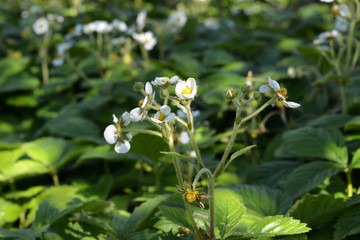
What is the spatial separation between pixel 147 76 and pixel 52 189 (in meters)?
1.24

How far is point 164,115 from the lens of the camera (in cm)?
109

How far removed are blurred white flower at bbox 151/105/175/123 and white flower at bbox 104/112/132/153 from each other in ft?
0.29

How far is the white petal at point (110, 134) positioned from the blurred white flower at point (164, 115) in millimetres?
129

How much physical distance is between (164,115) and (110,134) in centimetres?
16

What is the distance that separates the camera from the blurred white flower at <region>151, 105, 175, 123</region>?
1061 millimetres

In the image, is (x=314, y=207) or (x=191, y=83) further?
(x=314, y=207)

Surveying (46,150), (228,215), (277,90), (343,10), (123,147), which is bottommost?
(46,150)

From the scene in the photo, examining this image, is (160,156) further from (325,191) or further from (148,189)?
(325,191)

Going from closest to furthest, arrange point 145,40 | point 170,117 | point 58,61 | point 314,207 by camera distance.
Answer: point 170,117, point 314,207, point 145,40, point 58,61

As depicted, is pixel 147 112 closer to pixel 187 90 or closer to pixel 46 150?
pixel 187 90

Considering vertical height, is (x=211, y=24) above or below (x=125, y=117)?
below

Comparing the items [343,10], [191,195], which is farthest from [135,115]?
[343,10]

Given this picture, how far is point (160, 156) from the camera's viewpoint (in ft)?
5.94

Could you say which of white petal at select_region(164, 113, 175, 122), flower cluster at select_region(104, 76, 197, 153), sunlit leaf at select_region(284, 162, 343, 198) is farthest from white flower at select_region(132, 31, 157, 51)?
white petal at select_region(164, 113, 175, 122)
